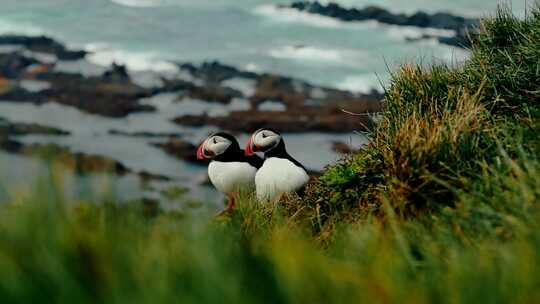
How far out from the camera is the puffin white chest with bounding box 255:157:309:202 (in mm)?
10109

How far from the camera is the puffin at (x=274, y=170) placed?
10133mm

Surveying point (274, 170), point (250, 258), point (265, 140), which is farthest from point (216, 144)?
point (250, 258)

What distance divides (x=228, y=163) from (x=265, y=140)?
0.68 m

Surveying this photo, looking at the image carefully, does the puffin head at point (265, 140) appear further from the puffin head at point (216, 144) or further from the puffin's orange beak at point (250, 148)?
the puffin head at point (216, 144)

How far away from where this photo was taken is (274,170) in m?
10.3

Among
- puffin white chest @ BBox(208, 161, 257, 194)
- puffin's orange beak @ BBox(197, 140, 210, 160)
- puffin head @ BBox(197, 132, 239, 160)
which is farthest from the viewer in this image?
puffin's orange beak @ BBox(197, 140, 210, 160)

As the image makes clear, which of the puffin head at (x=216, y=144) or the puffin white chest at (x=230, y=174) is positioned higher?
the puffin head at (x=216, y=144)

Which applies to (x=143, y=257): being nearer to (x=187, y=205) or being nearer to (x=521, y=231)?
(x=187, y=205)

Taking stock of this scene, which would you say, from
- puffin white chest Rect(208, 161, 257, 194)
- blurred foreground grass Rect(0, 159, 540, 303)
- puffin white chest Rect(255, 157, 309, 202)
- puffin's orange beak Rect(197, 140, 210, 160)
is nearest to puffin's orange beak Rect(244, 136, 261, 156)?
puffin white chest Rect(208, 161, 257, 194)

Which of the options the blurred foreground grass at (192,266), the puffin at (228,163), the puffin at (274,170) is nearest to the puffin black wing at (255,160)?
the puffin at (228,163)

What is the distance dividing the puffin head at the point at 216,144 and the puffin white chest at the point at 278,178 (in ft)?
2.47

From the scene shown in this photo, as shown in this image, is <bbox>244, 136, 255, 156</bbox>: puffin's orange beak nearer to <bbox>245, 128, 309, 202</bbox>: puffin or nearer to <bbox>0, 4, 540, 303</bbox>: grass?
<bbox>245, 128, 309, 202</bbox>: puffin

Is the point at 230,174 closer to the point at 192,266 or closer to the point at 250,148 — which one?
the point at 250,148

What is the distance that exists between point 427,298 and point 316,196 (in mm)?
6727
